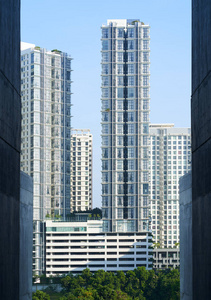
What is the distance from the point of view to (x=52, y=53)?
3287 inches

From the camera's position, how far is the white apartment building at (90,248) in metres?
74.8

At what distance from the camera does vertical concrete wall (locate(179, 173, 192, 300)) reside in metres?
16.5

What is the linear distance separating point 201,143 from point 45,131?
69805mm

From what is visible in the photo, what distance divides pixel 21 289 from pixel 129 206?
183 ft

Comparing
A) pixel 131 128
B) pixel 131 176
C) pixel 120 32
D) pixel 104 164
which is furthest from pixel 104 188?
pixel 120 32

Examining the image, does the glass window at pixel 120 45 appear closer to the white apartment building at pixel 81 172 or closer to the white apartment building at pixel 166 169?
the white apartment building at pixel 166 169

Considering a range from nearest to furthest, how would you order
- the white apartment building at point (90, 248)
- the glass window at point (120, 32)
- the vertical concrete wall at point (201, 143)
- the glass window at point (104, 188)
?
1. the vertical concrete wall at point (201, 143)
2. the glass window at point (104, 188)
3. the glass window at point (120, 32)
4. the white apartment building at point (90, 248)

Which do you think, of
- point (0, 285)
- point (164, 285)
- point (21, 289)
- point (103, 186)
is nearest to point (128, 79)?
point (103, 186)

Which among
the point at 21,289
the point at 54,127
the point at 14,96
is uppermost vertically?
the point at 54,127

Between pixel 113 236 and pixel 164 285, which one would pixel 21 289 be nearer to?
pixel 164 285

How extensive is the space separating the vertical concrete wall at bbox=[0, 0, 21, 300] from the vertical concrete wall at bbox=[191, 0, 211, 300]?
4390mm

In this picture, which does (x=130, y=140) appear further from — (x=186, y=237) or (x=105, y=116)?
(x=186, y=237)

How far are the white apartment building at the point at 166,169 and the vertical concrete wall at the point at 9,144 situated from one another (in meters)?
89.3

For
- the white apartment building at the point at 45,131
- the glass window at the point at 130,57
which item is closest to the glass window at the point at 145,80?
the glass window at the point at 130,57
